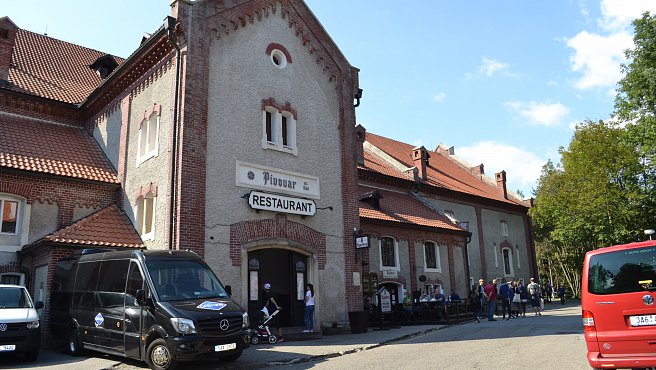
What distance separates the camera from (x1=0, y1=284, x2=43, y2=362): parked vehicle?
11.1 meters

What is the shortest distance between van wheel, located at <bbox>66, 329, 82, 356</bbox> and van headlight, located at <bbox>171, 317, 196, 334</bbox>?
157 inches

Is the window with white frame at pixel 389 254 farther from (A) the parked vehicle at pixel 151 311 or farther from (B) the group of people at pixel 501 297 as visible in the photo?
(A) the parked vehicle at pixel 151 311

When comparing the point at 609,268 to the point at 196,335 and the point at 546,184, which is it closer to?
the point at 196,335

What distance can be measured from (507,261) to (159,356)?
31.4m

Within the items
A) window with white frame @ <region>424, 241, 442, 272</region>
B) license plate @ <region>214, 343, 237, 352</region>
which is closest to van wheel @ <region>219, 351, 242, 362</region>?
license plate @ <region>214, 343, 237, 352</region>

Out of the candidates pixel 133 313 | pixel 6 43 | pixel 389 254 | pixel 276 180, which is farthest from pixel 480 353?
pixel 6 43

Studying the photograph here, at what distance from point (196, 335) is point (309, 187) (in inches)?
351

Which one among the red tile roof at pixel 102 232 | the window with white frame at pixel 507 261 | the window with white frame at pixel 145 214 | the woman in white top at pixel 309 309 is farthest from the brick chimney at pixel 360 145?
the red tile roof at pixel 102 232

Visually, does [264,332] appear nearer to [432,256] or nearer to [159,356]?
[159,356]

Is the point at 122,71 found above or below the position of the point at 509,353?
above

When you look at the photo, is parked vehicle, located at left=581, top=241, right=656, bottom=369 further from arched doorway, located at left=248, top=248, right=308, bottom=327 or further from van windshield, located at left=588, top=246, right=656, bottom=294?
arched doorway, located at left=248, top=248, right=308, bottom=327

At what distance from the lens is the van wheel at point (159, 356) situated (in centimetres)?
973

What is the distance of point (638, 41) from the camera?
30484 mm

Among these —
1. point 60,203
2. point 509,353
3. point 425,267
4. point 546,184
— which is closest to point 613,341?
point 509,353
